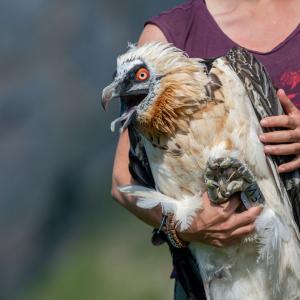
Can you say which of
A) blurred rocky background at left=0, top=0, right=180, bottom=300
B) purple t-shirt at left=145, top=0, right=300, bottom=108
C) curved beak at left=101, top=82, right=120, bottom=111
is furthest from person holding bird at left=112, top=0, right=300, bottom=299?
blurred rocky background at left=0, top=0, right=180, bottom=300

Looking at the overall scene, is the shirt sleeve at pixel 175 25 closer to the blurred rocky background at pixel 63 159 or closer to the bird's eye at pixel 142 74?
the bird's eye at pixel 142 74

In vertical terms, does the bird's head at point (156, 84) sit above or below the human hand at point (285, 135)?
above

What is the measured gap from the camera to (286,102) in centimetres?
350

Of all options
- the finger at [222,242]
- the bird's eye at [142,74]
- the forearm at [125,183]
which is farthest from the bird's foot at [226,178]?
the bird's eye at [142,74]

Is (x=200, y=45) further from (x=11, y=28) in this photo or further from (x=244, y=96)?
(x=11, y=28)

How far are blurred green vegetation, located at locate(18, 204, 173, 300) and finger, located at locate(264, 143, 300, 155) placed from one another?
9.10 feet

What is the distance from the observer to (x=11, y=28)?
21.5 feet

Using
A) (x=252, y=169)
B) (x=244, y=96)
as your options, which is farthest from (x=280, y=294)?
(x=244, y=96)

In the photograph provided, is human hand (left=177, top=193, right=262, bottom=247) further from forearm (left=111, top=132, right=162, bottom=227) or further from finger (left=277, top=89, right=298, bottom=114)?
finger (left=277, top=89, right=298, bottom=114)

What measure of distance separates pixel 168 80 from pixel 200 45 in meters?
0.18

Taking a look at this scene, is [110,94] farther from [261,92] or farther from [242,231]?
[242,231]

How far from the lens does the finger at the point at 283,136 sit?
11.4 feet

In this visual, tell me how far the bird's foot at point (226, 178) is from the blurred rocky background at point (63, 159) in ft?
9.23

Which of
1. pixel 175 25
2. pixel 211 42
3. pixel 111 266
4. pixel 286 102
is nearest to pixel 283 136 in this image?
pixel 286 102
